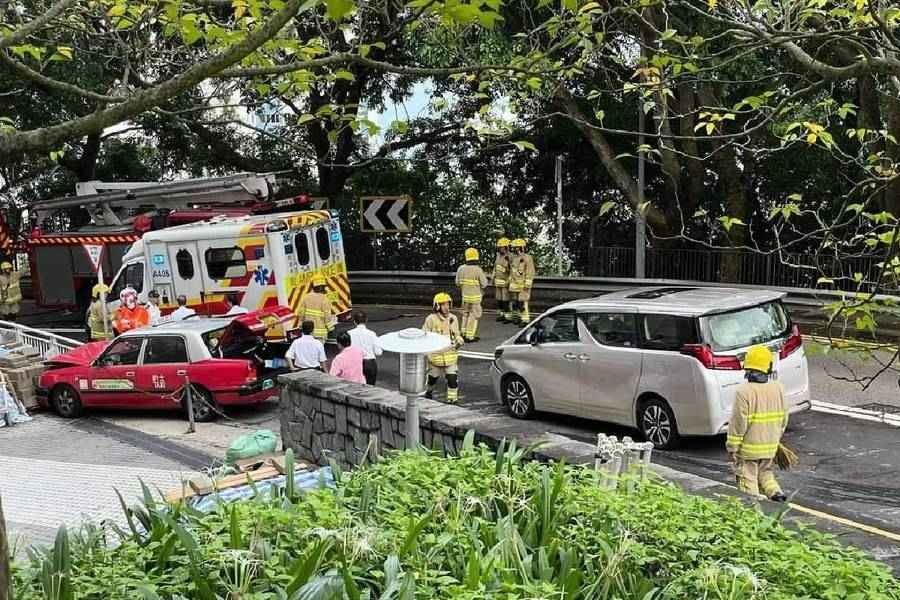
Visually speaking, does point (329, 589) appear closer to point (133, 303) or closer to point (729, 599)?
point (729, 599)

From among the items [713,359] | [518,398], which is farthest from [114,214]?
[713,359]

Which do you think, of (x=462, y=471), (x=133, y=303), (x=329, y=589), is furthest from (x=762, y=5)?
(x=133, y=303)

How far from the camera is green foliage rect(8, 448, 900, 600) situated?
389 cm

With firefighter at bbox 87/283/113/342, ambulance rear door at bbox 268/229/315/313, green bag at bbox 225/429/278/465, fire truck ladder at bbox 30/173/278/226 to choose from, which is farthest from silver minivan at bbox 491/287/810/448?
fire truck ladder at bbox 30/173/278/226

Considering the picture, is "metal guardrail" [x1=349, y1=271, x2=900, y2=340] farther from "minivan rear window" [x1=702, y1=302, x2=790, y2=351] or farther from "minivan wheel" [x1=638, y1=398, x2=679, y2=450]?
"minivan wheel" [x1=638, y1=398, x2=679, y2=450]

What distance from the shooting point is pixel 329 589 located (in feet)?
12.2

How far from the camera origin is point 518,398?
1182 centimetres

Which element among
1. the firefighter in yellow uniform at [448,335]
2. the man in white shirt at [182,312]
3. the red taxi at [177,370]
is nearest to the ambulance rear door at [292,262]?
the man in white shirt at [182,312]

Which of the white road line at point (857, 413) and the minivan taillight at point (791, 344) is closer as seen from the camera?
the minivan taillight at point (791, 344)

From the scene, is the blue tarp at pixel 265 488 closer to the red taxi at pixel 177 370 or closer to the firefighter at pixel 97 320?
the red taxi at pixel 177 370

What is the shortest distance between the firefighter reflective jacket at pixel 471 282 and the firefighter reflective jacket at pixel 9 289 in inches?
433

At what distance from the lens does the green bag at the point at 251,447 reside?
8.68 m

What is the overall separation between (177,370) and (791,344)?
7.57 meters

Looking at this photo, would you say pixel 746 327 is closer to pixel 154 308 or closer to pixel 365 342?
pixel 365 342
